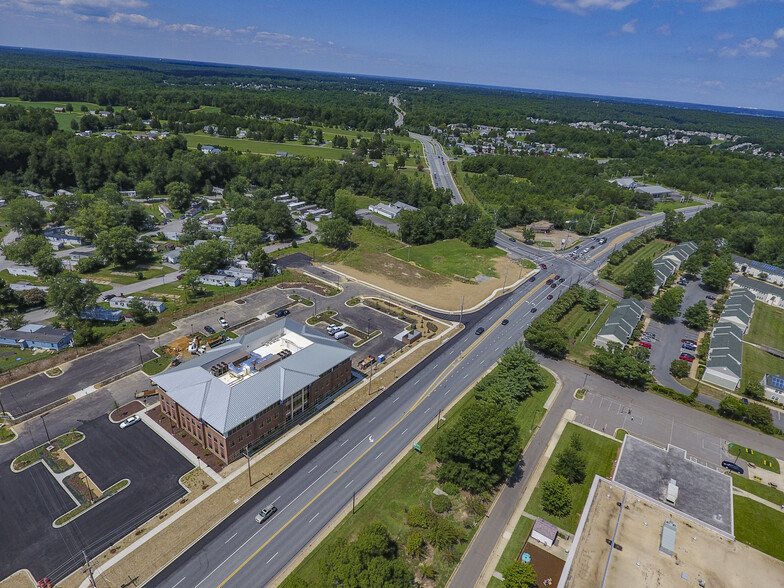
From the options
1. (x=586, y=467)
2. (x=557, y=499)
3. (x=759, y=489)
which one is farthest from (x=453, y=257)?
(x=759, y=489)

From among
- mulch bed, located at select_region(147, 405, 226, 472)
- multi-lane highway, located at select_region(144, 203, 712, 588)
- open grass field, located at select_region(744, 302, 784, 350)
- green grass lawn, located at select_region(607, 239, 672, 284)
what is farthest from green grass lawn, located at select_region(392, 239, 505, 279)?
mulch bed, located at select_region(147, 405, 226, 472)

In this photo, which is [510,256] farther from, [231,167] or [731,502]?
[231,167]

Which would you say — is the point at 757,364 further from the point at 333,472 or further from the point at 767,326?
the point at 333,472

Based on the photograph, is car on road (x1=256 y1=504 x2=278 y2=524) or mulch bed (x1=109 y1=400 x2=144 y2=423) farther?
mulch bed (x1=109 y1=400 x2=144 y2=423)

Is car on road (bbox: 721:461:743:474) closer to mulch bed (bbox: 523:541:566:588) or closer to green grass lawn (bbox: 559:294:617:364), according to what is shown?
green grass lawn (bbox: 559:294:617:364)

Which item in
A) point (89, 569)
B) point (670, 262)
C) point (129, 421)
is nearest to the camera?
point (89, 569)

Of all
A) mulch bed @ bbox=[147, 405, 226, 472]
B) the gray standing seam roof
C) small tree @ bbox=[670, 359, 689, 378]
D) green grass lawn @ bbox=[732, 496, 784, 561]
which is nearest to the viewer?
green grass lawn @ bbox=[732, 496, 784, 561]
